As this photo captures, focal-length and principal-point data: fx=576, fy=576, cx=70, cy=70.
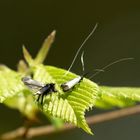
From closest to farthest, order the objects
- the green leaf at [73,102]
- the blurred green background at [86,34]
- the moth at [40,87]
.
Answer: the green leaf at [73,102] → the moth at [40,87] → the blurred green background at [86,34]

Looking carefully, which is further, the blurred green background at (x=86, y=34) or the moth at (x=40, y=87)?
the blurred green background at (x=86, y=34)

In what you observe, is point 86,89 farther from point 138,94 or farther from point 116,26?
point 116,26

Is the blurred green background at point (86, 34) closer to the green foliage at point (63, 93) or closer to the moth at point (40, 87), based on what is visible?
the green foliage at point (63, 93)

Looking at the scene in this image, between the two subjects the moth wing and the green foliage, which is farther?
the moth wing

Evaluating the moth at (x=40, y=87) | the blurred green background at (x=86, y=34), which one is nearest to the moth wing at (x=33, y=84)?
the moth at (x=40, y=87)

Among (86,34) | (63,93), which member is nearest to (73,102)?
(63,93)

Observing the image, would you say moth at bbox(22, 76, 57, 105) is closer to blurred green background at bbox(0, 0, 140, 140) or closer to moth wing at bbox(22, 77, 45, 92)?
moth wing at bbox(22, 77, 45, 92)

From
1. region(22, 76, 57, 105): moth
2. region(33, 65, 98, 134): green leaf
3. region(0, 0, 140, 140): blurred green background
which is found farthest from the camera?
region(0, 0, 140, 140): blurred green background

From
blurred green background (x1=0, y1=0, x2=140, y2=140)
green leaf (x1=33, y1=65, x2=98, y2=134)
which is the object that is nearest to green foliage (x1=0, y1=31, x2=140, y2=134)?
green leaf (x1=33, y1=65, x2=98, y2=134)

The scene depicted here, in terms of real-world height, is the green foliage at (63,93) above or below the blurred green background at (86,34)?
below
